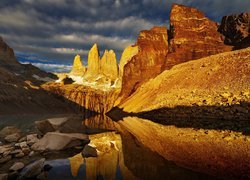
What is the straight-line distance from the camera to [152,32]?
4537 inches

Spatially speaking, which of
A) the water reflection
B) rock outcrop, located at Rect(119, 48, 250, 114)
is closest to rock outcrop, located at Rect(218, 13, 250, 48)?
rock outcrop, located at Rect(119, 48, 250, 114)

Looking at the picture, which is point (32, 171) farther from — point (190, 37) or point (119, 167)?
point (190, 37)

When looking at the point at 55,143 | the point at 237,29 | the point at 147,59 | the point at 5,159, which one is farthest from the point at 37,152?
the point at 147,59

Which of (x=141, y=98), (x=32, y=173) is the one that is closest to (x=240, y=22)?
(x=141, y=98)

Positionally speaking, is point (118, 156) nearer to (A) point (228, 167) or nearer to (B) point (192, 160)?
(B) point (192, 160)

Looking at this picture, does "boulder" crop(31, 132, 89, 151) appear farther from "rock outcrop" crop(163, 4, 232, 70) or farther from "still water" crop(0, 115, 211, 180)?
"rock outcrop" crop(163, 4, 232, 70)

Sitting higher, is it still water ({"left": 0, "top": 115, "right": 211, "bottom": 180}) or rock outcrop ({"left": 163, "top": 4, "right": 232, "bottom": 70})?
rock outcrop ({"left": 163, "top": 4, "right": 232, "bottom": 70})

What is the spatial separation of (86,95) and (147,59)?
242 ft

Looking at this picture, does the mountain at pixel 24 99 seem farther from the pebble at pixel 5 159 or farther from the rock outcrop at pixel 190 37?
the pebble at pixel 5 159

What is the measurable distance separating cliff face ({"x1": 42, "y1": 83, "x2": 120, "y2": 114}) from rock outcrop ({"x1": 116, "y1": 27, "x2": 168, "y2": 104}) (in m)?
40.0

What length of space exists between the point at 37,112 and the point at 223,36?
111 metres

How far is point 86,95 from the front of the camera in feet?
567

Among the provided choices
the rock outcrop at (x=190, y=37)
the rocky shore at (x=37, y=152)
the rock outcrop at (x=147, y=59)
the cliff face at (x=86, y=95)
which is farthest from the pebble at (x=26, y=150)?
the cliff face at (x=86, y=95)

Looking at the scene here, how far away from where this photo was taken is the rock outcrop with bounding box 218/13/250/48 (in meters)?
90.6
